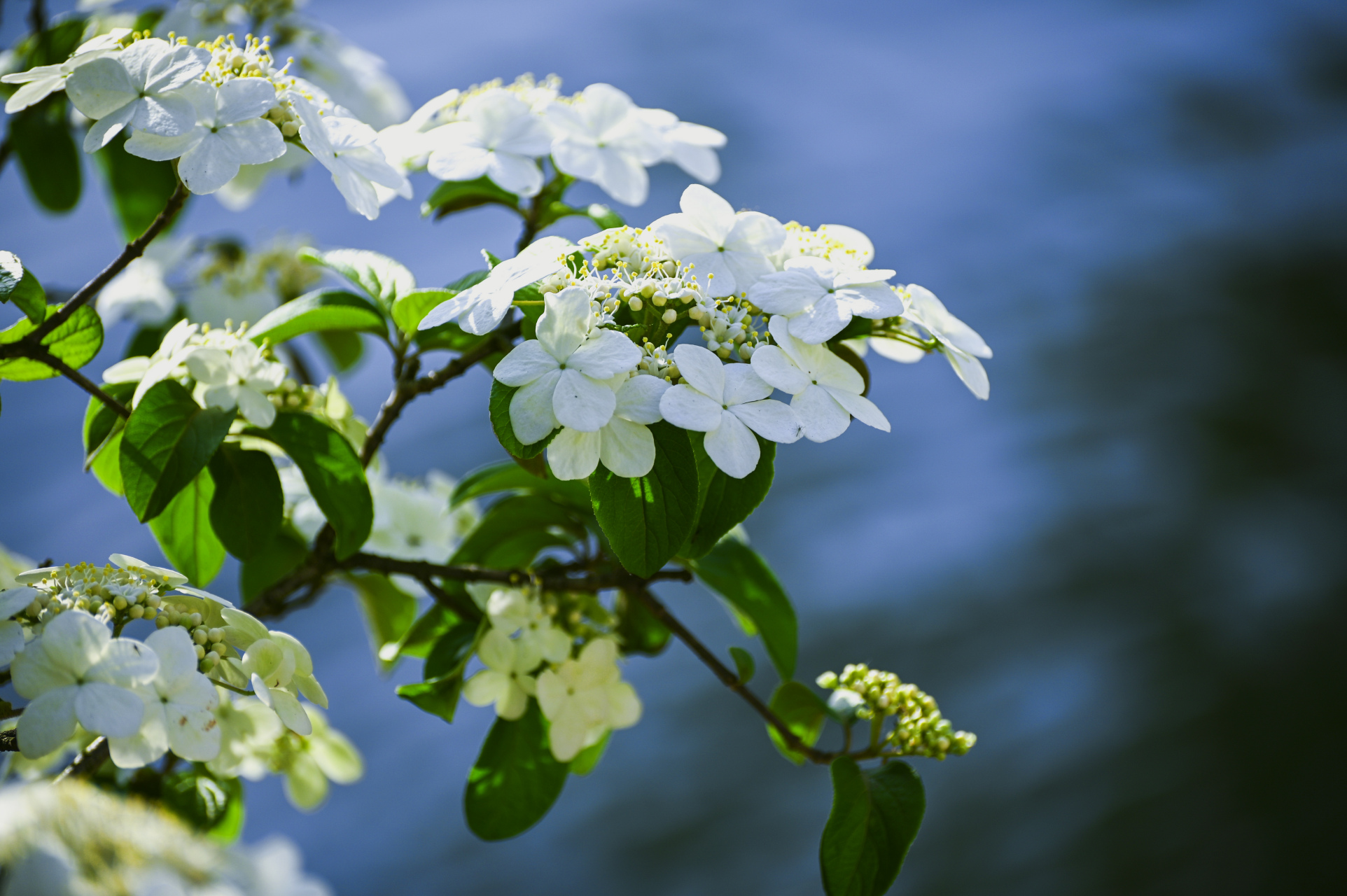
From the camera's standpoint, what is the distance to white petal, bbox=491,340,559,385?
360 millimetres

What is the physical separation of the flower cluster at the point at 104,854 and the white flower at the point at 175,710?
2.3 inches

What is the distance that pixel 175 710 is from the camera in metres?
0.34

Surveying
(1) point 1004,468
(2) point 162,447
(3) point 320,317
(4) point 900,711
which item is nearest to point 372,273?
(3) point 320,317

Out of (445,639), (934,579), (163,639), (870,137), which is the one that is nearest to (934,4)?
(870,137)

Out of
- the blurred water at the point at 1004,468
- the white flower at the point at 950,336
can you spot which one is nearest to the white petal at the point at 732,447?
the white flower at the point at 950,336

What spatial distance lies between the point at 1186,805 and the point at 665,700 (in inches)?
34.0

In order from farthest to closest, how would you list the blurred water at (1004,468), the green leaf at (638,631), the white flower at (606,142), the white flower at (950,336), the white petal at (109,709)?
the blurred water at (1004,468) → the green leaf at (638,631) → the white flower at (606,142) → the white flower at (950,336) → the white petal at (109,709)

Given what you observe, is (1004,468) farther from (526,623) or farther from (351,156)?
(351,156)

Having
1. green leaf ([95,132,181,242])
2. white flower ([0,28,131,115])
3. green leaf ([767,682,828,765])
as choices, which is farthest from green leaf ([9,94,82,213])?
green leaf ([767,682,828,765])

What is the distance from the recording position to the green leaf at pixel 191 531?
0.50 meters

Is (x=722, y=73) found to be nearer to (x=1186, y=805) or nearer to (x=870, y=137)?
(x=870, y=137)

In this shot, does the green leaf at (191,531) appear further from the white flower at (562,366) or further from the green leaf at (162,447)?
the white flower at (562,366)

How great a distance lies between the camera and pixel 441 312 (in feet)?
1.23

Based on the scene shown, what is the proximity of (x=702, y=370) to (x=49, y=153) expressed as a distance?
660 mm
